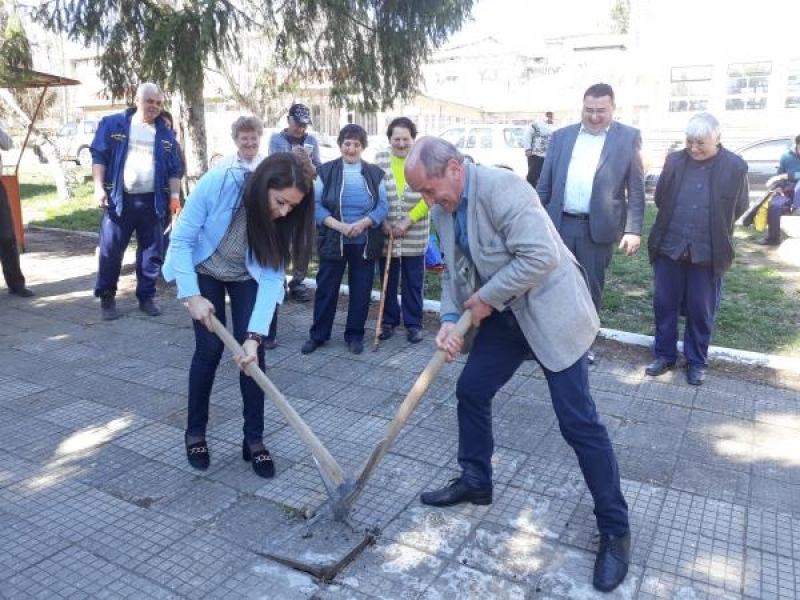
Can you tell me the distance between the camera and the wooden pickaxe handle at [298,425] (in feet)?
10.0

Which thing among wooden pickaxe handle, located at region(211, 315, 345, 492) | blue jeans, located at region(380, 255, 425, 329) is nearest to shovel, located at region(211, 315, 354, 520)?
wooden pickaxe handle, located at region(211, 315, 345, 492)

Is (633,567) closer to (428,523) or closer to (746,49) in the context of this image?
(428,523)

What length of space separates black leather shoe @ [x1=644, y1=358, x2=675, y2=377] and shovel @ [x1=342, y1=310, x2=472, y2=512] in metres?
2.55

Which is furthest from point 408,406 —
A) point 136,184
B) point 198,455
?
point 136,184

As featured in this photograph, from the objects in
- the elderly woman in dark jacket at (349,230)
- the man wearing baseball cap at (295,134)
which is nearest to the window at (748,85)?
the man wearing baseball cap at (295,134)

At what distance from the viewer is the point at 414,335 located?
5695 mm

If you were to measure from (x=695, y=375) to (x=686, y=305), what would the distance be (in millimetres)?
480

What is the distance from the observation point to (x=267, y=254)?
3262 millimetres

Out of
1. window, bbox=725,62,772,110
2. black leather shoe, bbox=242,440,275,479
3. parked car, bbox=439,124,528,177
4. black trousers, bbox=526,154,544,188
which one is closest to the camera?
black leather shoe, bbox=242,440,275,479

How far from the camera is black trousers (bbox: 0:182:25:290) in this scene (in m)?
6.88

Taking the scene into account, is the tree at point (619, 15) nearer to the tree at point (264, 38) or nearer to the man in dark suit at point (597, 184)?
the tree at point (264, 38)

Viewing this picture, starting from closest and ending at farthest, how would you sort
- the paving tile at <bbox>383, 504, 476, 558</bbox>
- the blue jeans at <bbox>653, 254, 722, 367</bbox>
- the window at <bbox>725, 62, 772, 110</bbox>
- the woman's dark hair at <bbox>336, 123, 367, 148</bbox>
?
1. the paving tile at <bbox>383, 504, 476, 558</bbox>
2. the blue jeans at <bbox>653, 254, 722, 367</bbox>
3. the woman's dark hair at <bbox>336, 123, 367, 148</bbox>
4. the window at <bbox>725, 62, 772, 110</bbox>

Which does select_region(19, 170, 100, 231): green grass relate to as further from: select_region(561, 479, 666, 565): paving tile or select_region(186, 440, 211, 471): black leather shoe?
select_region(561, 479, 666, 565): paving tile

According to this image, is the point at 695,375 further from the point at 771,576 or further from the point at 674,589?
the point at 674,589
